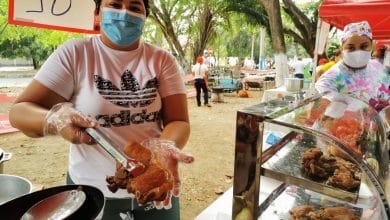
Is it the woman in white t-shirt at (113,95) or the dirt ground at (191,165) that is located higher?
the woman in white t-shirt at (113,95)

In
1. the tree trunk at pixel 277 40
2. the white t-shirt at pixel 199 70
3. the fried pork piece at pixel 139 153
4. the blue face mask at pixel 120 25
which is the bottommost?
the fried pork piece at pixel 139 153

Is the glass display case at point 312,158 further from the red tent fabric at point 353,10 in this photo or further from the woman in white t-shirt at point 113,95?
the red tent fabric at point 353,10

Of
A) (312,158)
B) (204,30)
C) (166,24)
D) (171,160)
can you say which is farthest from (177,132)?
(204,30)

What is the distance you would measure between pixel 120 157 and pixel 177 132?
1.54 feet

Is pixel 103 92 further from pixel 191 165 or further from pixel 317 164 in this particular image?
pixel 191 165

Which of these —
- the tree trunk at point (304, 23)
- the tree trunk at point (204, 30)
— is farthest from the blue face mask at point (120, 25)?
the tree trunk at point (204, 30)

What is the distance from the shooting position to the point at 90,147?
139 cm

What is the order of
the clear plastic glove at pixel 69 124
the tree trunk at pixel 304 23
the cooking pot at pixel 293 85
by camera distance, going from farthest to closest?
the tree trunk at pixel 304 23 < the cooking pot at pixel 293 85 < the clear plastic glove at pixel 69 124

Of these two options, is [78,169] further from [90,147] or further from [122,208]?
[122,208]

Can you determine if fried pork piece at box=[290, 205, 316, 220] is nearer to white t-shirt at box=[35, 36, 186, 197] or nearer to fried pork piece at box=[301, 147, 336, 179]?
fried pork piece at box=[301, 147, 336, 179]

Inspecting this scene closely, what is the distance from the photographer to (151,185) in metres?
1.04

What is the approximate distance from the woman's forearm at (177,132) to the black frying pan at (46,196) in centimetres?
45

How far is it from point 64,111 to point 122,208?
55 cm

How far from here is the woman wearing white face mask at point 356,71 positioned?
2689 millimetres
